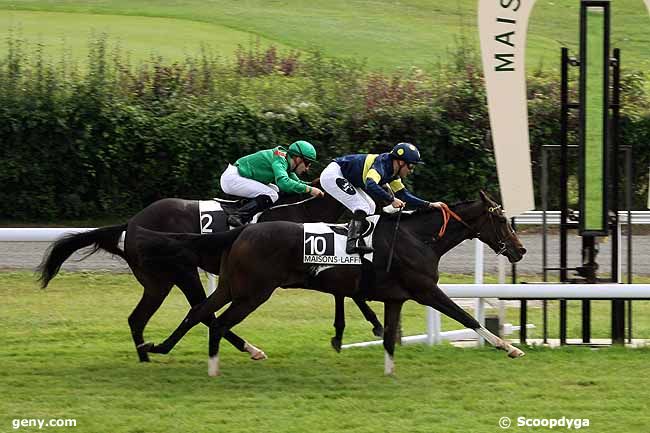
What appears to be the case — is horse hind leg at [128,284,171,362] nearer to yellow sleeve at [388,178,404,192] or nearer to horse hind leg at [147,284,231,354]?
horse hind leg at [147,284,231,354]

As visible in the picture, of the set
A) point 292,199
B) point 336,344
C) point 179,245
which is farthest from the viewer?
point 292,199

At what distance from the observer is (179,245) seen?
7.99 metres

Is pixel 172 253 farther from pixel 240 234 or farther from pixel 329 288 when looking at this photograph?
pixel 329 288

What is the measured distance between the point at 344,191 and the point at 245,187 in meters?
0.83

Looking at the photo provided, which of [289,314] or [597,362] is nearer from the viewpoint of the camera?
[597,362]

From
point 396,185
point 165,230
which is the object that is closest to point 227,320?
point 165,230

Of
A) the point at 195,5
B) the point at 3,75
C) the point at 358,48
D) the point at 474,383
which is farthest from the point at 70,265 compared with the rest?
the point at 195,5

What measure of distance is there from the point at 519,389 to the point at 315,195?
82.2 inches

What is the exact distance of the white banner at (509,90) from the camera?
8656mm

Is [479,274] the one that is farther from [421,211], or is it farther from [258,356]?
[258,356]

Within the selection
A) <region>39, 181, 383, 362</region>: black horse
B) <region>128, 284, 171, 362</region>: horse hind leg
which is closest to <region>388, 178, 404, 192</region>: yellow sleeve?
<region>39, 181, 383, 362</region>: black horse

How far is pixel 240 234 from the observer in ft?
25.7

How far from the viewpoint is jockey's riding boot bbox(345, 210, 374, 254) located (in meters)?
7.74

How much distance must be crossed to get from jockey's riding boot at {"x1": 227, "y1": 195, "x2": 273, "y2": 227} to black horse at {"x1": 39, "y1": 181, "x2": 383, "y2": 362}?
0.17ft
